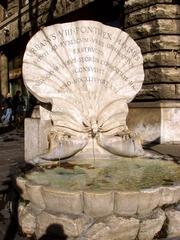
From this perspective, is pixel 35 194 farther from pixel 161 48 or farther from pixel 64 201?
pixel 161 48

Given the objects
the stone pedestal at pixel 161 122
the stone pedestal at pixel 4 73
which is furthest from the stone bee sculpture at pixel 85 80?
the stone pedestal at pixel 4 73

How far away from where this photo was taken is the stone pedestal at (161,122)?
8227 mm

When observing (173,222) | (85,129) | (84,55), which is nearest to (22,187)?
(173,222)

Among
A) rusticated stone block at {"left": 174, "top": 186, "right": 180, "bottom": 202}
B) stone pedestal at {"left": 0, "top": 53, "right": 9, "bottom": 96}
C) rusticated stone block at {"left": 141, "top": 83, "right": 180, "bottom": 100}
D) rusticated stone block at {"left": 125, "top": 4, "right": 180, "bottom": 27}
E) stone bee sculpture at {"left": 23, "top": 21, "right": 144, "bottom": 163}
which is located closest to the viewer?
rusticated stone block at {"left": 174, "top": 186, "right": 180, "bottom": 202}

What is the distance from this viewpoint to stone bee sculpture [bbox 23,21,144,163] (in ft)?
15.7

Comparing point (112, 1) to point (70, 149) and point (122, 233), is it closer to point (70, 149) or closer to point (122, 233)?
point (70, 149)

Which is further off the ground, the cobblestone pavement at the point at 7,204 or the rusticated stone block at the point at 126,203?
the rusticated stone block at the point at 126,203

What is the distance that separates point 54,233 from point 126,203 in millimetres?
613

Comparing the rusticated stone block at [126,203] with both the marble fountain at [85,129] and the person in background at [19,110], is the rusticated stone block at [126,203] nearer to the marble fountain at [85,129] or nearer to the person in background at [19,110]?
the marble fountain at [85,129]

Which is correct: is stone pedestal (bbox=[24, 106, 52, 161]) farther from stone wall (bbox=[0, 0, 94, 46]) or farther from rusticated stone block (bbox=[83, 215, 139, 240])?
stone wall (bbox=[0, 0, 94, 46])

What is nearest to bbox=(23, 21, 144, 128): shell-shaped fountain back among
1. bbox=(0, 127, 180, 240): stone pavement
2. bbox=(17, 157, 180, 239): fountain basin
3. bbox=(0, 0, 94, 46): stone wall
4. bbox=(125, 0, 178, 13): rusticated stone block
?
bbox=(0, 127, 180, 240): stone pavement

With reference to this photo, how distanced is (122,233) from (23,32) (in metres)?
14.1

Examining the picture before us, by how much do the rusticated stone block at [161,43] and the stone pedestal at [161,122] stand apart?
47.9 inches

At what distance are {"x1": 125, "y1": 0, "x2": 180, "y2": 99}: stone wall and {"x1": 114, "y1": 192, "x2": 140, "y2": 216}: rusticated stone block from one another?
5.63m
